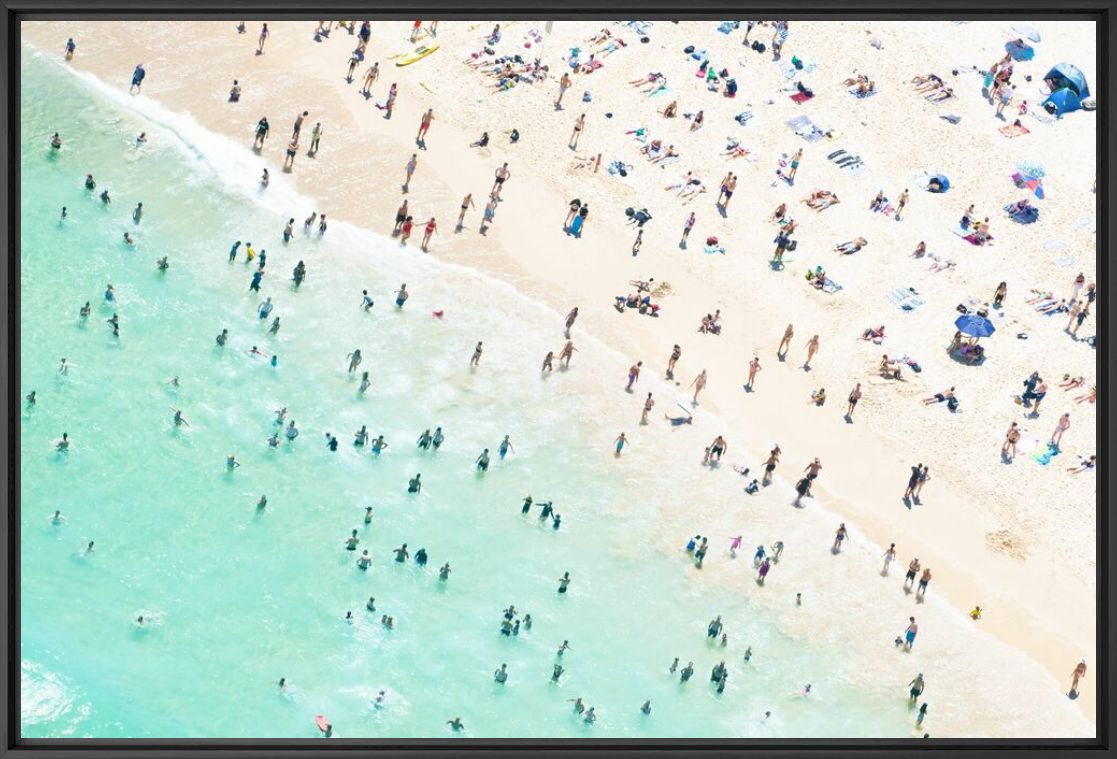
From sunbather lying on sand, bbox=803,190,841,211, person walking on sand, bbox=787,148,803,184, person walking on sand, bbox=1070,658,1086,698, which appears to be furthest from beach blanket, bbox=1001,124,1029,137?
person walking on sand, bbox=1070,658,1086,698

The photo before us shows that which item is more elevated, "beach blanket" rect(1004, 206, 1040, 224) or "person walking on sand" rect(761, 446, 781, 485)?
"beach blanket" rect(1004, 206, 1040, 224)

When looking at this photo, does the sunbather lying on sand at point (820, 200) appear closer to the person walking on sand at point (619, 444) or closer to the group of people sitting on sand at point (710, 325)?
the group of people sitting on sand at point (710, 325)

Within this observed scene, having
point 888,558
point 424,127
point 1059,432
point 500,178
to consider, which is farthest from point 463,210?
point 1059,432

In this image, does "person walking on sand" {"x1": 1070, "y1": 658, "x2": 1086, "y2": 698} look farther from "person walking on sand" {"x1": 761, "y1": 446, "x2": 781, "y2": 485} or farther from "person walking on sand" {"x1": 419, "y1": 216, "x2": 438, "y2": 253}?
"person walking on sand" {"x1": 419, "y1": 216, "x2": 438, "y2": 253}

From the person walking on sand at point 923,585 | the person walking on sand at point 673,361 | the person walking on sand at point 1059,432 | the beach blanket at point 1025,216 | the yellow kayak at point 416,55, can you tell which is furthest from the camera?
the yellow kayak at point 416,55

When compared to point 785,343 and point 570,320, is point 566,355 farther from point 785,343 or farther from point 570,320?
point 785,343

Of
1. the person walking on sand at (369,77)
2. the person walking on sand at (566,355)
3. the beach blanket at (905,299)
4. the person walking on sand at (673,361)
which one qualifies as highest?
the person walking on sand at (369,77)

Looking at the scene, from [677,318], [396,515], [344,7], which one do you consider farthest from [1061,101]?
[344,7]

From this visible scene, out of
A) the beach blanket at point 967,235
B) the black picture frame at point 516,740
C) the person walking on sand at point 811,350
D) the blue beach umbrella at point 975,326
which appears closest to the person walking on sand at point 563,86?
the person walking on sand at point 811,350

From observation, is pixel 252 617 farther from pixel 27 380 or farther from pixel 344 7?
pixel 344 7
